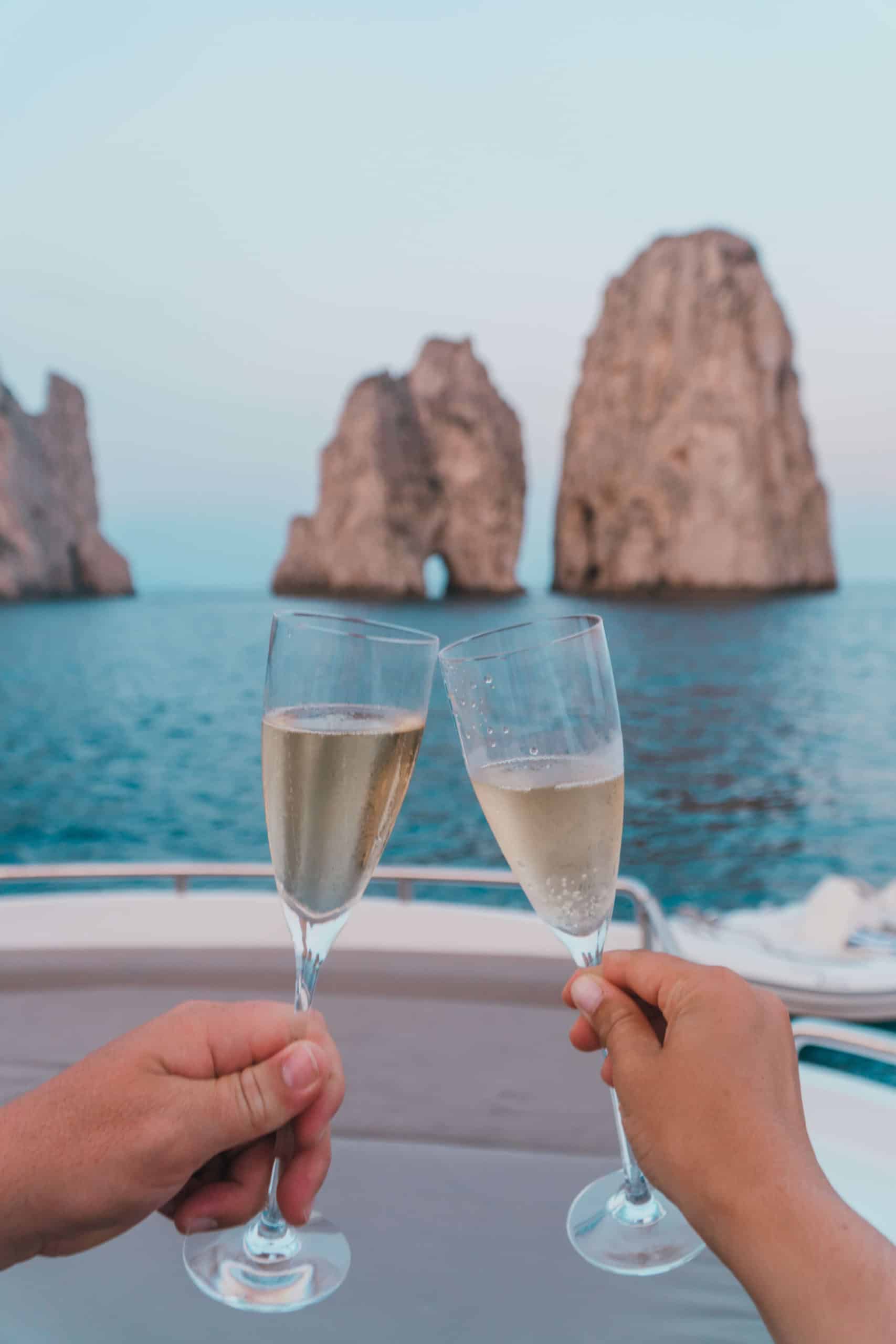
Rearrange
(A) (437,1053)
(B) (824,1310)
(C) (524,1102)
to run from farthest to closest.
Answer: (A) (437,1053)
(C) (524,1102)
(B) (824,1310)

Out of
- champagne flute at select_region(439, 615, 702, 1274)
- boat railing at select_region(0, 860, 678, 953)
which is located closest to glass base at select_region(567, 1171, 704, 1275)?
champagne flute at select_region(439, 615, 702, 1274)

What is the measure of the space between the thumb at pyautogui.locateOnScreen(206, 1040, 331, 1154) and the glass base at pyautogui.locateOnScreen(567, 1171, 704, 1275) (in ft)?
0.93

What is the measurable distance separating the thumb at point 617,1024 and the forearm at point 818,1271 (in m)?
0.13

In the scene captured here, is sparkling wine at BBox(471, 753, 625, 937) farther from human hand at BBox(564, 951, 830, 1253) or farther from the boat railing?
the boat railing

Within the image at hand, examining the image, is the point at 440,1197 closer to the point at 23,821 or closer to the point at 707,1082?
the point at 707,1082

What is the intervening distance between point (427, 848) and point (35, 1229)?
12197 mm

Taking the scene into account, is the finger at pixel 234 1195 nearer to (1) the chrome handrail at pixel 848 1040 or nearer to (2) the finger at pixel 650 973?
(2) the finger at pixel 650 973

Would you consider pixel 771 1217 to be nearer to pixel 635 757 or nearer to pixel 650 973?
pixel 650 973

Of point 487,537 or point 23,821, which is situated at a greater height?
point 487,537

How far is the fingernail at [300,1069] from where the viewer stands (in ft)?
2.20

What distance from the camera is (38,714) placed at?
26.0m

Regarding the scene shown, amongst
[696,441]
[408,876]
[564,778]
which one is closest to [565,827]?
[564,778]

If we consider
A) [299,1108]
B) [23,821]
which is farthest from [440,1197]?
[23,821]

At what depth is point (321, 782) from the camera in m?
0.77
